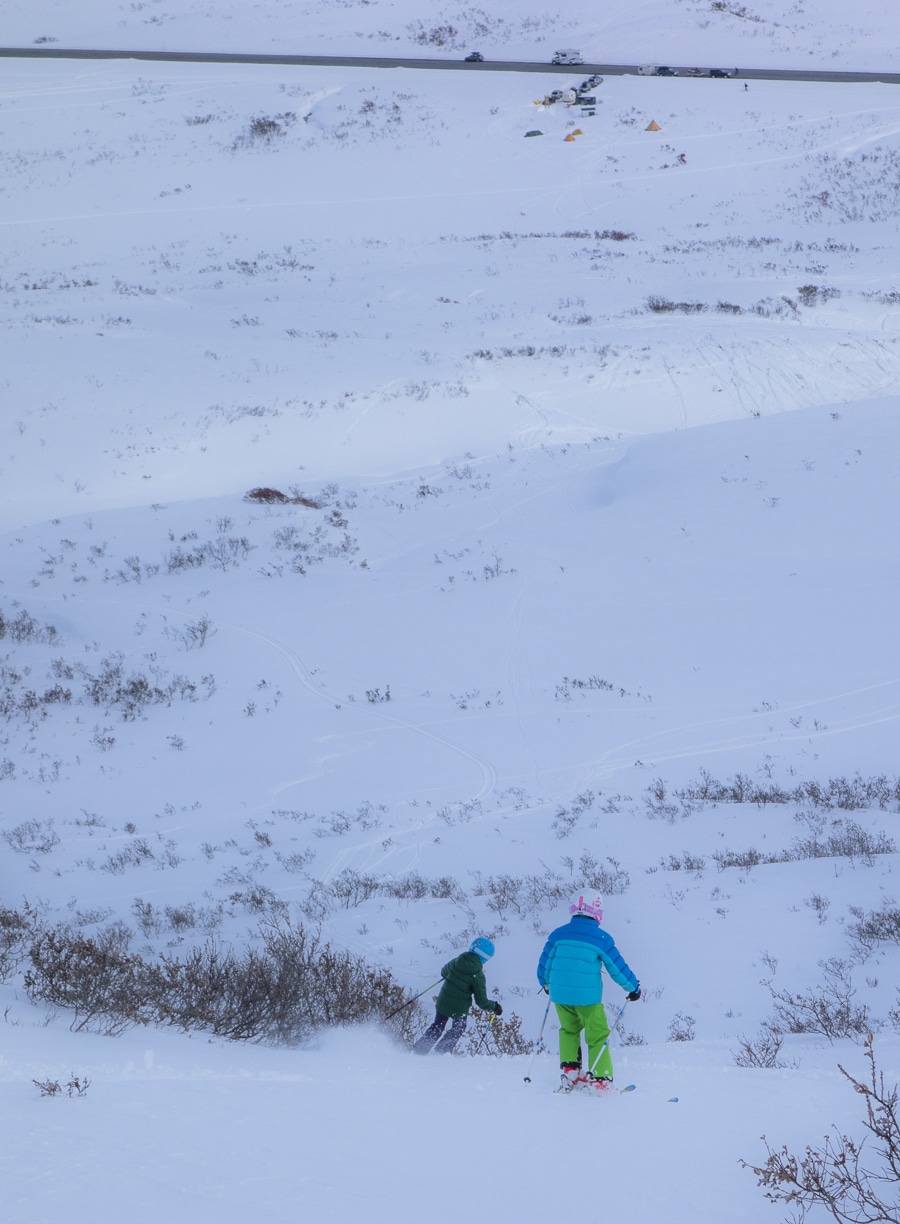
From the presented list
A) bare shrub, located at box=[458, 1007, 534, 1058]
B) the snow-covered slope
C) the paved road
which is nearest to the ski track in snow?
the snow-covered slope

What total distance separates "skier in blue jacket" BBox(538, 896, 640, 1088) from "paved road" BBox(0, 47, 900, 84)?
50809 millimetres

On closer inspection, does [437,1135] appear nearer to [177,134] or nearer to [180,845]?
[180,845]

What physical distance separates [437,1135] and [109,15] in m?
69.0

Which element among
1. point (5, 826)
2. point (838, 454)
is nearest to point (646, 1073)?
point (5, 826)

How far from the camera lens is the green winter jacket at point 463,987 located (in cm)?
617

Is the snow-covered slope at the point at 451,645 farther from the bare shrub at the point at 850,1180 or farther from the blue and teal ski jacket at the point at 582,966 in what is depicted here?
the blue and teal ski jacket at the point at 582,966

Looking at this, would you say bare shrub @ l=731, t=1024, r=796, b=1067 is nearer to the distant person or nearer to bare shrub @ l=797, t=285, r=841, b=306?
the distant person

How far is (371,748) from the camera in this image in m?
11.8

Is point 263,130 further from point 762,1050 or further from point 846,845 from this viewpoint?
point 762,1050

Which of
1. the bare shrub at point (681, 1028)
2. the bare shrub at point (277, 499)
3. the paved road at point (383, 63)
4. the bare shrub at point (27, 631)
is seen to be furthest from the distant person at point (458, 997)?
the paved road at point (383, 63)

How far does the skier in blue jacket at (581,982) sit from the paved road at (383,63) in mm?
50809

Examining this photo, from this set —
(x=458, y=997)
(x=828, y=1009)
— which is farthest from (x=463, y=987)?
(x=828, y=1009)

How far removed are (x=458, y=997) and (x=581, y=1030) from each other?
1.08 metres

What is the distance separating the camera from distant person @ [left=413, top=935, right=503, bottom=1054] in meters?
6.16
